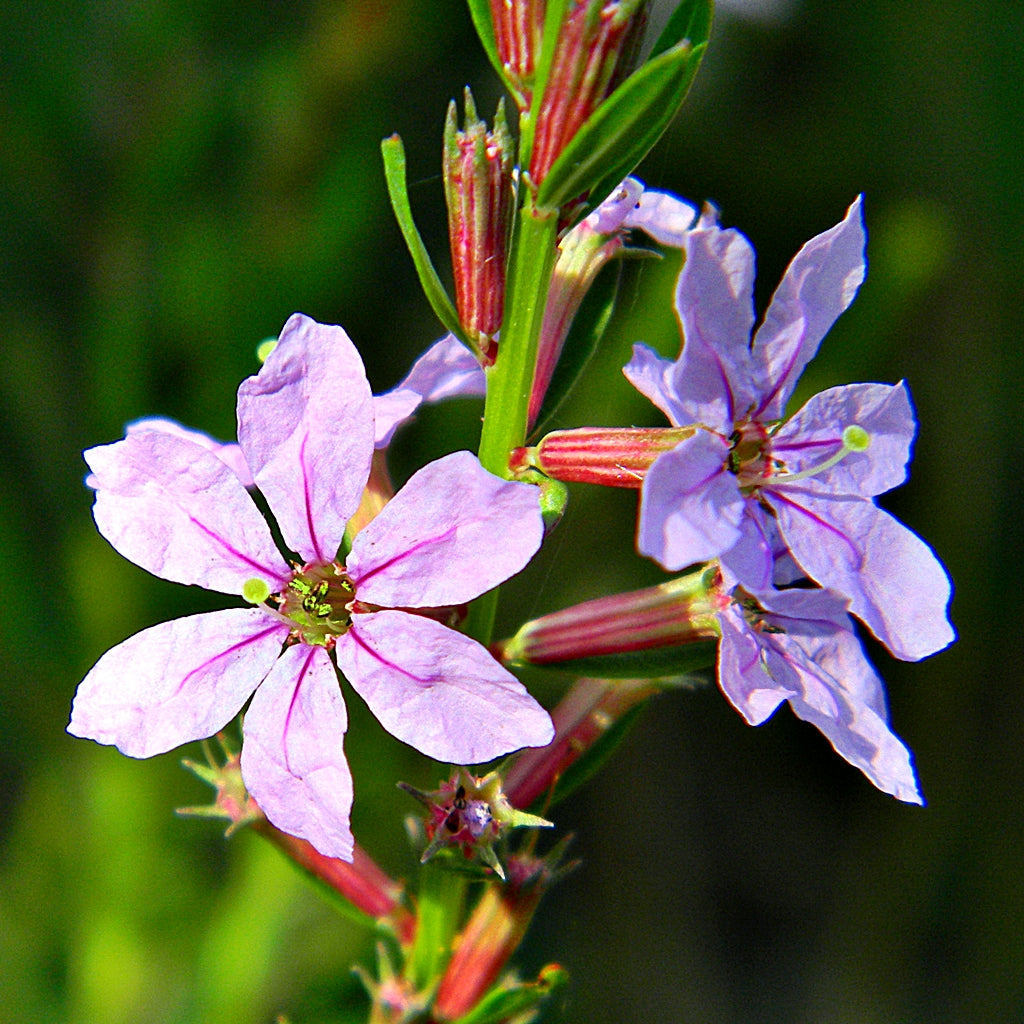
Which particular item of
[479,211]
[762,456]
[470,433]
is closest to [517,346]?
[479,211]

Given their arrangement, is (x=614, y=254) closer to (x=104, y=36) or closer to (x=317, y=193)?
(x=317, y=193)

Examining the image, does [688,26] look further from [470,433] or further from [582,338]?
[470,433]

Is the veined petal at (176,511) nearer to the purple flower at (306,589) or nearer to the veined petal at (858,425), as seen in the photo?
the purple flower at (306,589)

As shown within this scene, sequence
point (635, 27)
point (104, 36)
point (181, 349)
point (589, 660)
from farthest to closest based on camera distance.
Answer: point (104, 36)
point (181, 349)
point (589, 660)
point (635, 27)

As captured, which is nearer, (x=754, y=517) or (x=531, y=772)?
(x=754, y=517)

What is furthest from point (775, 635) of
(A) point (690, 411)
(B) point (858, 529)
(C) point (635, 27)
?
(C) point (635, 27)

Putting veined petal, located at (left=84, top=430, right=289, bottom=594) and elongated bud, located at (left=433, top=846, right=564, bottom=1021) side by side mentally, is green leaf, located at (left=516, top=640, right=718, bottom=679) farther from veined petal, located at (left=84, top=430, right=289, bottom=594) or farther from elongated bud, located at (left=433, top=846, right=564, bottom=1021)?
veined petal, located at (left=84, top=430, right=289, bottom=594)

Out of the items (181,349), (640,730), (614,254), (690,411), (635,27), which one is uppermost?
(635,27)

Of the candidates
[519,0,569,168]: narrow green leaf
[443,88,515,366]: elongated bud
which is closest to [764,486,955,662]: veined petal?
[443,88,515,366]: elongated bud

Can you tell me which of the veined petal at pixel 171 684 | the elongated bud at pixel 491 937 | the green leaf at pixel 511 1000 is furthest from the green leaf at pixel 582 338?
the green leaf at pixel 511 1000

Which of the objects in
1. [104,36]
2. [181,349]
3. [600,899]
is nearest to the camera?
[181,349]
